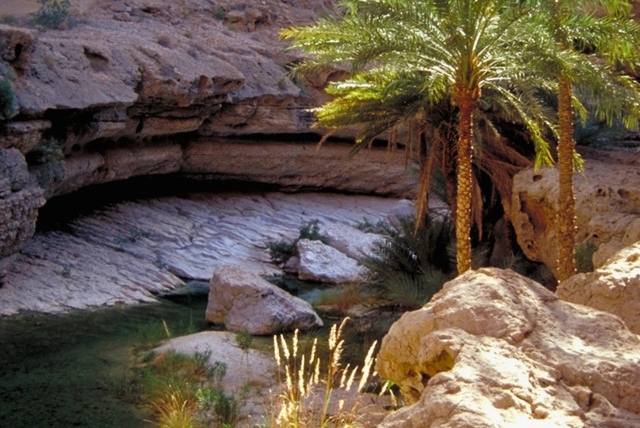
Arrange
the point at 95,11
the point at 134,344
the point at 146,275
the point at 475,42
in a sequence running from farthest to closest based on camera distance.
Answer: the point at 95,11, the point at 146,275, the point at 134,344, the point at 475,42

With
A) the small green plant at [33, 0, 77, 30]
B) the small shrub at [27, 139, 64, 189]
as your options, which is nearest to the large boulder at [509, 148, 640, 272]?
the small shrub at [27, 139, 64, 189]

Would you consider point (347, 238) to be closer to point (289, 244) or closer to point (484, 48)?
point (289, 244)

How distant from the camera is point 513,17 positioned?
10.6m

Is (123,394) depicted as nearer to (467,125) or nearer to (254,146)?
(467,125)

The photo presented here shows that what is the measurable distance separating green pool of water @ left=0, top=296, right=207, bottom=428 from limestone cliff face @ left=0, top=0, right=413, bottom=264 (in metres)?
2.10

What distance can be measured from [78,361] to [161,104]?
1004cm

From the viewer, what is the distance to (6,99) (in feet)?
47.7

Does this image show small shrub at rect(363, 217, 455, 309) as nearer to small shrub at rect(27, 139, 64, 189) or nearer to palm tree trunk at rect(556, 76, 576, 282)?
palm tree trunk at rect(556, 76, 576, 282)

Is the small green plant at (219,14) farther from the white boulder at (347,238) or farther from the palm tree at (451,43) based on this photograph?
the palm tree at (451,43)

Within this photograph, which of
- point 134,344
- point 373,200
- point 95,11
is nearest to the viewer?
point 134,344

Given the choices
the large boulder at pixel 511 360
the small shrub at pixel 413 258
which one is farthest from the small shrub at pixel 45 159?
the large boulder at pixel 511 360

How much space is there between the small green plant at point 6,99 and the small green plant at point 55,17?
28.9ft

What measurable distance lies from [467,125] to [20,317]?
332 inches

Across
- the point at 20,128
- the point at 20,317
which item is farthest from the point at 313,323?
the point at 20,128
